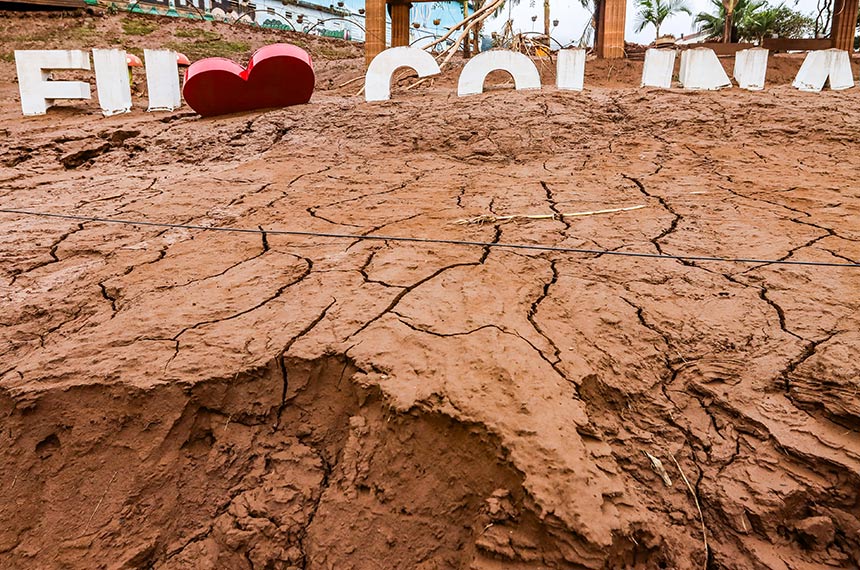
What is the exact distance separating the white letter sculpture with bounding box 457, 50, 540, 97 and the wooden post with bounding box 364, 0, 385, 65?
6.66 feet

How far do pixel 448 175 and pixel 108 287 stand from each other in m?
2.12

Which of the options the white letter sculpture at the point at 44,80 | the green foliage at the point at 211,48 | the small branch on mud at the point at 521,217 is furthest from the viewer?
the green foliage at the point at 211,48

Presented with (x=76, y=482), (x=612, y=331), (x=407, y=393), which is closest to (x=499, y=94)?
(x=612, y=331)

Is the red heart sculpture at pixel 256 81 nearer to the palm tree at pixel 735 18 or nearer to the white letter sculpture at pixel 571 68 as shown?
the white letter sculpture at pixel 571 68

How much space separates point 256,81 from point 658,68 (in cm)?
408

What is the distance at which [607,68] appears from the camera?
7.05 meters

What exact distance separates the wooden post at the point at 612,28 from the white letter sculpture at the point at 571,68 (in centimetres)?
215

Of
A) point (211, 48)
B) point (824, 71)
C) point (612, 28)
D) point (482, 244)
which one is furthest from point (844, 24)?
point (211, 48)

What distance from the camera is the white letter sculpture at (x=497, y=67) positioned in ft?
16.2

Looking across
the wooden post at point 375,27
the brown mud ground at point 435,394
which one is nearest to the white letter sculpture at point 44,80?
the wooden post at point 375,27

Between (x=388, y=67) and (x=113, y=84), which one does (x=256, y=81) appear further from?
(x=113, y=84)

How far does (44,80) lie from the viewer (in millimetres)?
6621

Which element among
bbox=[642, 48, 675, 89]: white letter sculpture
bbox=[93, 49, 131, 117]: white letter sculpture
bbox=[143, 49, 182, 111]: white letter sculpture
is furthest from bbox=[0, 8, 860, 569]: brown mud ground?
bbox=[93, 49, 131, 117]: white letter sculpture

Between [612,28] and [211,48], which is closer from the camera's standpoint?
[612,28]
